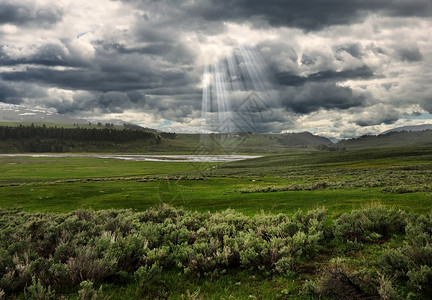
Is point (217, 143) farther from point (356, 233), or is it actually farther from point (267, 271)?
point (267, 271)

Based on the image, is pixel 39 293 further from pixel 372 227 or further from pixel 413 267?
pixel 372 227

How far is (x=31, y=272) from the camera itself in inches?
295

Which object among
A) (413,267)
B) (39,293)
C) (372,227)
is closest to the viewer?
(39,293)

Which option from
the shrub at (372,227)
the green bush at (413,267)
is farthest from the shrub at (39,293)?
the shrub at (372,227)

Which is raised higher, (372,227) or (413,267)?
(413,267)

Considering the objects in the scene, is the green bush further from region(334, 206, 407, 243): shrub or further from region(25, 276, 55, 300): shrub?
region(25, 276, 55, 300): shrub

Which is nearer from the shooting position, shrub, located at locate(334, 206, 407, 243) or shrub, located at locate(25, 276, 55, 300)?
shrub, located at locate(25, 276, 55, 300)

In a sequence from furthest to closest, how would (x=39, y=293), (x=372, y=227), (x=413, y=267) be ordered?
(x=372, y=227), (x=413, y=267), (x=39, y=293)

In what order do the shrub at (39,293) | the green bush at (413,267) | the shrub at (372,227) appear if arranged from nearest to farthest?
the green bush at (413,267) → the shrub at (39,293) → the shrub at (372,227)

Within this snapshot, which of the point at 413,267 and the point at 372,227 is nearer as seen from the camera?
the point at 413,267

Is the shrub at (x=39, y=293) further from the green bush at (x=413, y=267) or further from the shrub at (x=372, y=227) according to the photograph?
the shrub at (x=372, y=227)

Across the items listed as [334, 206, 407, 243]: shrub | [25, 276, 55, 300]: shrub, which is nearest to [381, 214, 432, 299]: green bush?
[334, 206, 407, 243]: shrub

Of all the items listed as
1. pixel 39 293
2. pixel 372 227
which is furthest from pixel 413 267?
pixel 39 293

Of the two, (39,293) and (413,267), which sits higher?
(413,267)
